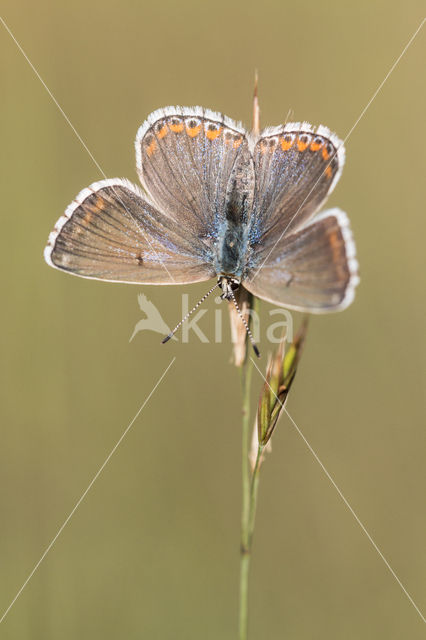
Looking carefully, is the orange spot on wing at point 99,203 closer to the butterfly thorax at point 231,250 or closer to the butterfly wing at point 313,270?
the butterfly thorax at point 231,250

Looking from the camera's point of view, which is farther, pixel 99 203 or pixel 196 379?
pixel 196 379

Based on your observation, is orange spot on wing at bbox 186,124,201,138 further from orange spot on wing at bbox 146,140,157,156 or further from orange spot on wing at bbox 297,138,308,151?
orange spot on wing at bbox 297,138,308,151

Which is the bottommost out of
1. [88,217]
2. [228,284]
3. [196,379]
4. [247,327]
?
[196,379]

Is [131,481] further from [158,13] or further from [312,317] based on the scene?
[158,13]

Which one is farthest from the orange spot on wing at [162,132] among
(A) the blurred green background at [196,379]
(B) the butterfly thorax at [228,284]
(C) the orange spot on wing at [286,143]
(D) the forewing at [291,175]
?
(A) the blurred green background at [196,379]

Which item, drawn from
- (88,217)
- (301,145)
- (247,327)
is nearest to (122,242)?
(88,217)

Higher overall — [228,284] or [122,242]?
[122,242]

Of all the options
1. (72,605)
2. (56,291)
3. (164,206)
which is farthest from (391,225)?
(72,605)

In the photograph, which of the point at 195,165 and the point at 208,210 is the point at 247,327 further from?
the point at 195,165
